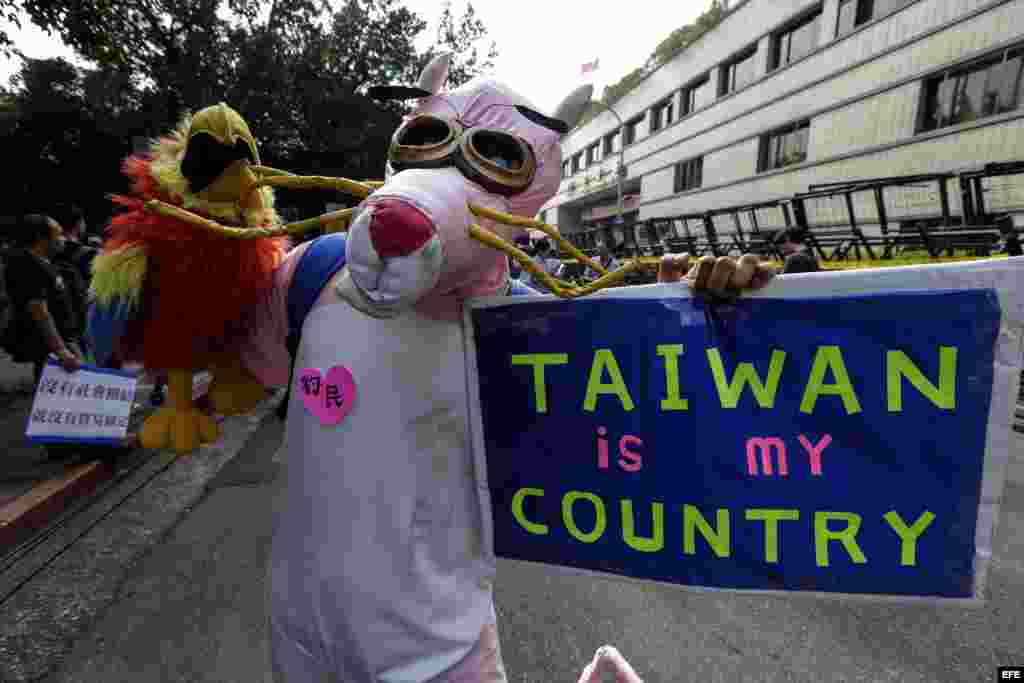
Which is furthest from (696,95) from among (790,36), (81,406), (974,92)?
(81,406)

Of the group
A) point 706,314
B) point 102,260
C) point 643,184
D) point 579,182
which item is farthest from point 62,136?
point 579,182

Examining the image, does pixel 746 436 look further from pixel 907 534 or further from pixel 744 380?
pixel 907 534

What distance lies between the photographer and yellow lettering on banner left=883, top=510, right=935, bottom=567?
101 centimetres

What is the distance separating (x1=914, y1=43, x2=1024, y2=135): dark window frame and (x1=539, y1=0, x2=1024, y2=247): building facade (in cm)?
3

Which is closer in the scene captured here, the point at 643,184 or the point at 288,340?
the point at 288,340

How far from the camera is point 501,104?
116 cm

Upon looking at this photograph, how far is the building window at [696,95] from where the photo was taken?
870 inches

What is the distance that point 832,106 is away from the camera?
15.9 meters

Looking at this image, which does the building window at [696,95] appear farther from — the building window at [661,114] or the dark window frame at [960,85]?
the dark window frame at [960,85]

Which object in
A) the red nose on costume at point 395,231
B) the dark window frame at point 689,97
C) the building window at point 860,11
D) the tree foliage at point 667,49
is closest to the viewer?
the red nose on costume at point 395,231

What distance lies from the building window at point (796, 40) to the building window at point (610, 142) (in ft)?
45.6

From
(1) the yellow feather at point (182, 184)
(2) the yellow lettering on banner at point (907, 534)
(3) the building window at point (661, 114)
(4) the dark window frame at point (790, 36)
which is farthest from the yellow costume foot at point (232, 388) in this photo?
(3) the building window at point (661, 114)

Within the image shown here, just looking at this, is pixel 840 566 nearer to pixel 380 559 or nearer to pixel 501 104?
pixel 380 559

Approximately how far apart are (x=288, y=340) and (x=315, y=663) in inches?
26.3
